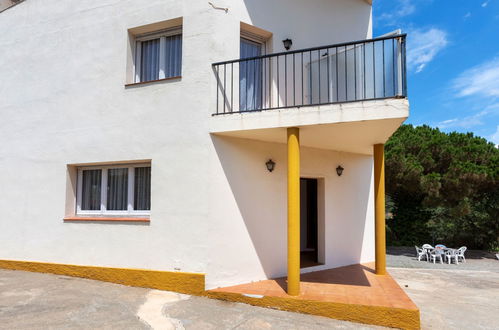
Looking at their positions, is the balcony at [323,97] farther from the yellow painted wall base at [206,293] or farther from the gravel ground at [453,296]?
the gravel ground at [453,296]

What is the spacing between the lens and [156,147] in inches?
283

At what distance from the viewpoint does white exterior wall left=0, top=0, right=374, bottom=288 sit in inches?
272

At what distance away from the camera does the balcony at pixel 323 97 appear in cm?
604

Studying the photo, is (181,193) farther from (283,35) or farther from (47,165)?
(283,35)

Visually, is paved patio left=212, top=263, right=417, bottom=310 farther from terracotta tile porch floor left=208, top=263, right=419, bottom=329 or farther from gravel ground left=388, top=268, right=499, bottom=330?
gravel ground left=388, top=268, right=499, bottom=330

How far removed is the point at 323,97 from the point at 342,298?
437 centimetres

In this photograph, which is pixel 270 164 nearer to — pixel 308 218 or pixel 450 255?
pixel 308 218

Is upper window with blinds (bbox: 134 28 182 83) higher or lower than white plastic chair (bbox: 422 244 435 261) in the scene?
higher

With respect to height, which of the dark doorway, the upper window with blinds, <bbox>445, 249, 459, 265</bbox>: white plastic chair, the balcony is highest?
the upper window with blinds

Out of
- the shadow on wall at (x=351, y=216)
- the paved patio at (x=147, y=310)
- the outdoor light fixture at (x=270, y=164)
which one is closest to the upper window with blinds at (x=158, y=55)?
the outdoor light fixture at (x=270, y=164)

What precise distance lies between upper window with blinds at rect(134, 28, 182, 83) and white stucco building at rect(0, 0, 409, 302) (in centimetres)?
3

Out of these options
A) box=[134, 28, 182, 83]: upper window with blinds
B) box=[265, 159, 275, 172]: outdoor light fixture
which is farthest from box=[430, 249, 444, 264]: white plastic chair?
box=[134, 28, 182, 83]: upper window with blinds

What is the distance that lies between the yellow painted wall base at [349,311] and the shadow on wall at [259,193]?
4.64ft

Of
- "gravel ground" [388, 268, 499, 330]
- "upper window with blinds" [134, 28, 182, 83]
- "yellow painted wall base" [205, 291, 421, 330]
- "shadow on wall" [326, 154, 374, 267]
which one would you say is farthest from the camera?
"shadow on wall" [326, 154, 374, 267]
